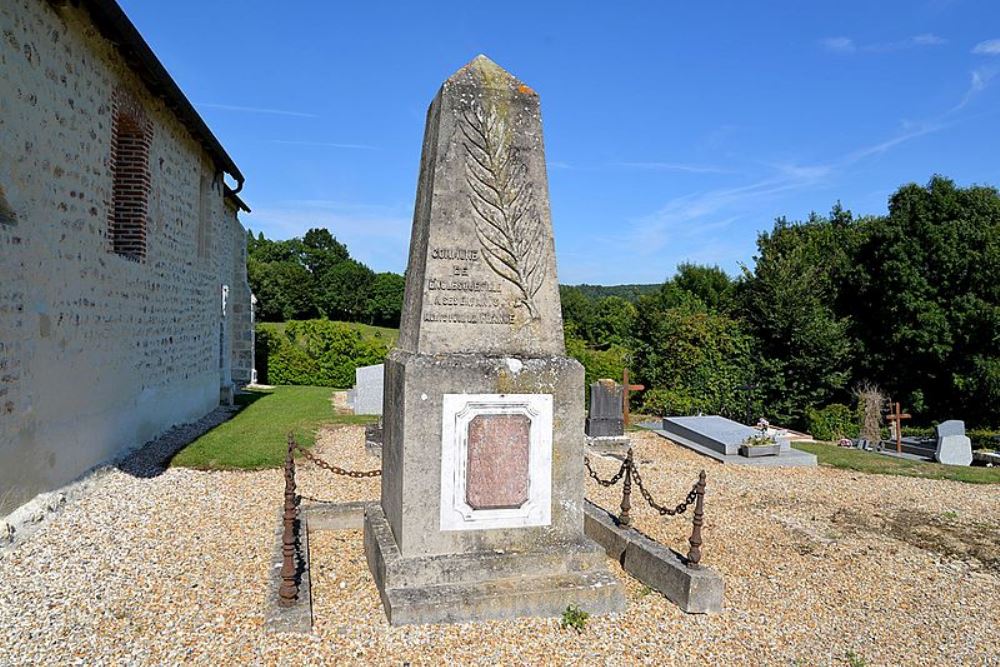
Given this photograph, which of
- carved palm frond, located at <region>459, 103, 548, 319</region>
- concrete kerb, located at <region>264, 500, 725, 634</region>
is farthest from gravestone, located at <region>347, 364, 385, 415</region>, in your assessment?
carved palm frond, located at <region>459, 103, 548, 319</region>

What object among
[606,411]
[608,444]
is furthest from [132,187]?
[608,444]

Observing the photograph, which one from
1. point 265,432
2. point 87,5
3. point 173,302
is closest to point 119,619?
point 87,5

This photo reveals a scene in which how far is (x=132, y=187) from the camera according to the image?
30.1 feet

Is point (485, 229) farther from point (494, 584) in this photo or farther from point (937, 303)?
point (937, 303)

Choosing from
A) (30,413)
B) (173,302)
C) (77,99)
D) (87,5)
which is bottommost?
(30,413)

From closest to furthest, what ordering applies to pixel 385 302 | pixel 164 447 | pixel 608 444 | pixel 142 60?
pixel 142 60 → pixel 164 447 → pixel 608 444 → pixel 385 302

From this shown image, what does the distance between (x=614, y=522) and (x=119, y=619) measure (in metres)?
3.99

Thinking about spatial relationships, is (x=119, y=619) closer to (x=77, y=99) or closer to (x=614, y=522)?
(x=614, y=522)

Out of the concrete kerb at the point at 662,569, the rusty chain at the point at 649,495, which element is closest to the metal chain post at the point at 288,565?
the rusty chain at the point at 649,495

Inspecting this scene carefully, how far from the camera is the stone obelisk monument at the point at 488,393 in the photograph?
169 inches

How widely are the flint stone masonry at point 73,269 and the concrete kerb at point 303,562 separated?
2503 millimetres

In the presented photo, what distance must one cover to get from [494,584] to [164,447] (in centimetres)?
725

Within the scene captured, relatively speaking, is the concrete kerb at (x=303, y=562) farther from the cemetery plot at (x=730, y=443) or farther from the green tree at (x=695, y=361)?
the green tree at (x=695, y=361)

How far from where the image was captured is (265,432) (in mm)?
11133
